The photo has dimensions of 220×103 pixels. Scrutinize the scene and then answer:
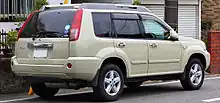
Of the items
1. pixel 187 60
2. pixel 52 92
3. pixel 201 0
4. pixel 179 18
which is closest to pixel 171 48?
pixel 187 60

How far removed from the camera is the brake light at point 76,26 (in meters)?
8.41

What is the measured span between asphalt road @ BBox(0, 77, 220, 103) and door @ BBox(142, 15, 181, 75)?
1.80ft

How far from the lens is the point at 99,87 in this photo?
873cm

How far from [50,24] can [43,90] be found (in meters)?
1.48

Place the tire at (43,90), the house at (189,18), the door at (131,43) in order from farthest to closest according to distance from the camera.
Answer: the house at (189,18), the tire at (43,90), the door at (131,43)

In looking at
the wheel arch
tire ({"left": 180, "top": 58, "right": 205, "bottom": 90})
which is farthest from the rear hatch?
tire ({"left": 180, "top": 58, "right": 205, "bottom": 90})

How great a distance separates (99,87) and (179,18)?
11.5 meters

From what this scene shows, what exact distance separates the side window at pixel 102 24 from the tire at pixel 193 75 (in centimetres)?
244

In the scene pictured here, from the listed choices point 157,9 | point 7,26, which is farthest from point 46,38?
point 157,9

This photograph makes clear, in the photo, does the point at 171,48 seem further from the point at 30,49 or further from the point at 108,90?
the point at 30,49

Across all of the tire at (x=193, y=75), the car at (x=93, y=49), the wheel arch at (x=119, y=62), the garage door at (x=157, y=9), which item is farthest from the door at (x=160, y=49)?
the garage door at (x=157, y=9)

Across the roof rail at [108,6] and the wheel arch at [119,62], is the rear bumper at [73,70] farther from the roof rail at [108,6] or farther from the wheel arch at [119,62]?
the roof rail at [108,6]

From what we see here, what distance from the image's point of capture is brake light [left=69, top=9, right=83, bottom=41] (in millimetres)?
8414

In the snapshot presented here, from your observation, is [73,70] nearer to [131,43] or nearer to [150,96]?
[131,43]
